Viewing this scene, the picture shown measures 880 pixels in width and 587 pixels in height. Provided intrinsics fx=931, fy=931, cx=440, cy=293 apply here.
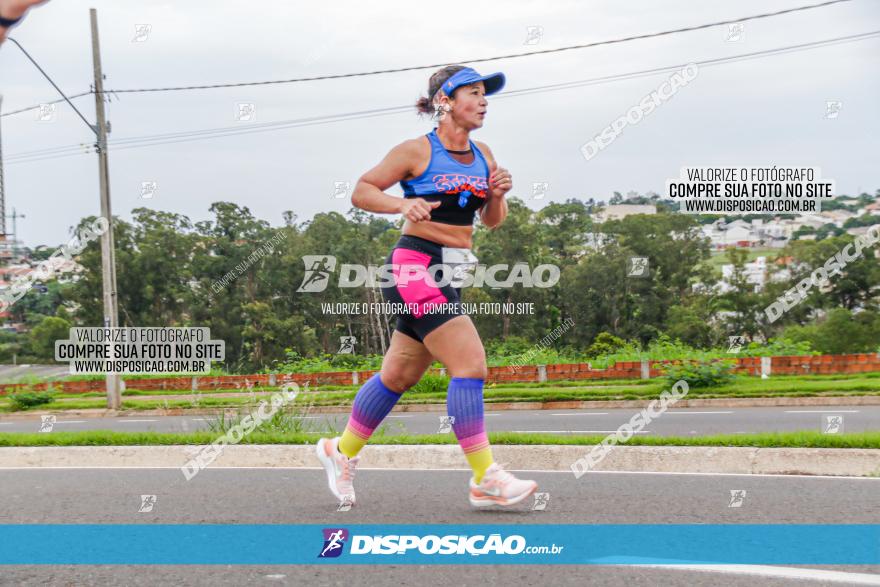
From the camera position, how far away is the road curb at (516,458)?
5996 mm

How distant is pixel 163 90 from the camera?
83.1 ft

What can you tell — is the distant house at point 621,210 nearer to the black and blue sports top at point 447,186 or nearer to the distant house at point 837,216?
the distant house at point 837,216

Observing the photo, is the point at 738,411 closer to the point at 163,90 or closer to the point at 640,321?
the point at 163,90

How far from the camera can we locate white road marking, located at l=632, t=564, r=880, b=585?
321 cm

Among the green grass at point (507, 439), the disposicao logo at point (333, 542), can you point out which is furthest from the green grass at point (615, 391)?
the disposicao logo at point (333, 542)

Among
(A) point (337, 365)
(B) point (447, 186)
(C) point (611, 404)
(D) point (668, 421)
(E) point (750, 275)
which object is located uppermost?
(B) point (447, 186)

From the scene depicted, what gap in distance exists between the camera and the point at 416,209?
4480 millimetres

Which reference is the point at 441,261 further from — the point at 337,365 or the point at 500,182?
the point at 337,365

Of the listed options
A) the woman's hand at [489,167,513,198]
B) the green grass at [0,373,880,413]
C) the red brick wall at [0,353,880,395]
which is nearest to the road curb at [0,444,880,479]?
the woman's hand at [489,167,513,198]

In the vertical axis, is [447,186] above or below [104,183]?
below

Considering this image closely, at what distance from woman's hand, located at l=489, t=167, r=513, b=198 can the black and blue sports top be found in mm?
54

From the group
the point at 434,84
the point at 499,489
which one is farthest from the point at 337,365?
the point at 499,489

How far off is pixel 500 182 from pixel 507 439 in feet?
9.86

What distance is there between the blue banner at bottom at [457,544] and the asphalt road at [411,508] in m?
0.11
